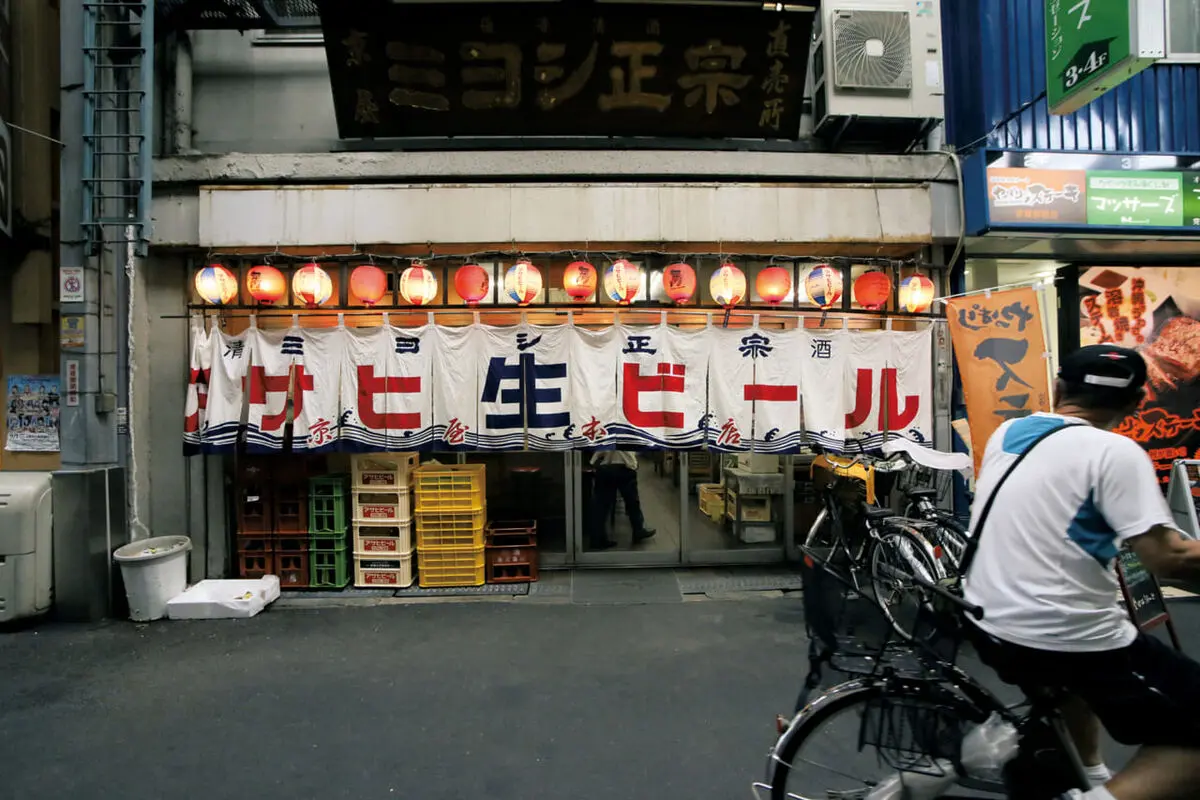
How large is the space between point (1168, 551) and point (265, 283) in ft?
25.5

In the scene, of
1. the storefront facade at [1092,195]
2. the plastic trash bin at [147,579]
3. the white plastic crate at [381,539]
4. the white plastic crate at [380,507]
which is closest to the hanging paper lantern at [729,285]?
the storefront facade at [1092,195]

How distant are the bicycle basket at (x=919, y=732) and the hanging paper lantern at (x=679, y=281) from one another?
4847 mm

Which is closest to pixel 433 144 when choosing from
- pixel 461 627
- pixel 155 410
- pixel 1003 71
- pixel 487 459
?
pixel 487 459

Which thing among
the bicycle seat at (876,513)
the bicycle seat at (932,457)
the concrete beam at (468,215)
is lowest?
the bicycle seat at (876,513)

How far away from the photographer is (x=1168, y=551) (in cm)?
226

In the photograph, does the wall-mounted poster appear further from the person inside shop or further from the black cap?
the black cap

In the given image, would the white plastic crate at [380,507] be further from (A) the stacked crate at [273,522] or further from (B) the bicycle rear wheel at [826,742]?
(B) the bicycle rear wheel at [826,742]

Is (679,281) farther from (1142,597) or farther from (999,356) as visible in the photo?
(1142,597)

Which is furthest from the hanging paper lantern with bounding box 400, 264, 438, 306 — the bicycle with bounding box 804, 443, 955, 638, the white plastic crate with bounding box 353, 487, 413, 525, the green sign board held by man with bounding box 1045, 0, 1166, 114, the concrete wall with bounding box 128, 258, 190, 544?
the green sign board held by man with bounding box 1045, 0, 1166, 114

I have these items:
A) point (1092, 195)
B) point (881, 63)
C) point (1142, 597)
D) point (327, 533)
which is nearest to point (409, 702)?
point (327, 533)

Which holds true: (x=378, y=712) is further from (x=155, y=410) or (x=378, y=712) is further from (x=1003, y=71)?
(x=1003, y=71)

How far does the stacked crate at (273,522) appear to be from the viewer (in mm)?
7539

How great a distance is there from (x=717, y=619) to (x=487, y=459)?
3.66m

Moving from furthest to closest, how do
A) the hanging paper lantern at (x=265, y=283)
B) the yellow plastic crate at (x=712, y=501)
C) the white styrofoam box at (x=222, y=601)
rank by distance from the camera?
the yellow plastic crate at (x=712, y=501) → the hanging paper lantern at (x=265, y=283) → the white styrofoam box at (x=222, y=601)
